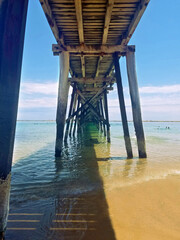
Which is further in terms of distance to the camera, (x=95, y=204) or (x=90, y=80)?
(x=90, y=80)

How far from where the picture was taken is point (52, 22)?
358cm

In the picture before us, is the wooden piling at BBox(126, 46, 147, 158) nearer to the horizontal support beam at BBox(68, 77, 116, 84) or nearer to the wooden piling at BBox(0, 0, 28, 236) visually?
the horizontal support beam at BBox(68, 77, 116, 84)

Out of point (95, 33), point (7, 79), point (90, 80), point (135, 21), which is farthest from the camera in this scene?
point (90, 80)

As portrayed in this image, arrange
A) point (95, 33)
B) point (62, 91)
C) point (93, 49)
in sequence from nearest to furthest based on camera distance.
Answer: point (95, 33), point (62, 91), point (93, 49)

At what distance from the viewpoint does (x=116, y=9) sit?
3.54 m

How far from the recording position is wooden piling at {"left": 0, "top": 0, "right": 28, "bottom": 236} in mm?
1364

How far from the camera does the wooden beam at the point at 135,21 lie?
3.27 meters

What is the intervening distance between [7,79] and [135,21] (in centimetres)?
377

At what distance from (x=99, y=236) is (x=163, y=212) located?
99cm

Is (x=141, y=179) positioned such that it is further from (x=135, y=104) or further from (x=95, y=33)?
(x=95, y=33)

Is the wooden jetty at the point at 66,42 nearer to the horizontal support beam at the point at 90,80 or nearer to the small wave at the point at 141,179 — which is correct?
the horizontal support beam at the point at 90,80

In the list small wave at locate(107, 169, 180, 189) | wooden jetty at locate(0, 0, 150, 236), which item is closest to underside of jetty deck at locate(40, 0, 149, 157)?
wooden jetty at locate(0, 0, 150, 236)

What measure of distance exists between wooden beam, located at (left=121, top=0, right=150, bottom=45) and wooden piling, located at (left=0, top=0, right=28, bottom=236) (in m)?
3.02

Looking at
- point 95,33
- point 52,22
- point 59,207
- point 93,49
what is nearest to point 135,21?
point 95,33
